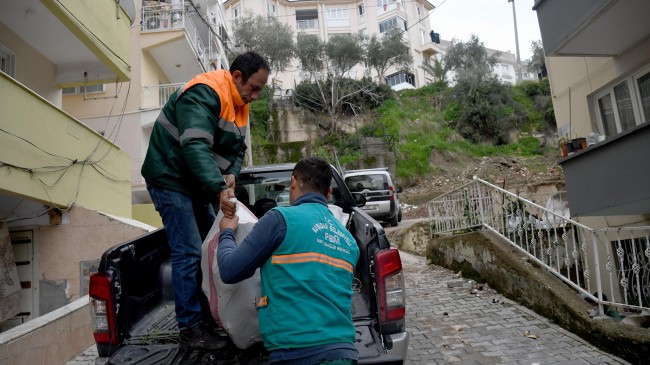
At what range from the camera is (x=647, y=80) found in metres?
5.82

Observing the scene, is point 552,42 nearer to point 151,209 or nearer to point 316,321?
point 316,321

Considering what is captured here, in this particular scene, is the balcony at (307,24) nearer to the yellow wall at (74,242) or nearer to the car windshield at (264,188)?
the yellow wall at (74,242)

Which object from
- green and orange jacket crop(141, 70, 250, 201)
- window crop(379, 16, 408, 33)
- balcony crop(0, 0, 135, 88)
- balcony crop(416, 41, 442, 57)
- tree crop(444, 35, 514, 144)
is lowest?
green and orange jacket crop(141, 70, 250, 201)

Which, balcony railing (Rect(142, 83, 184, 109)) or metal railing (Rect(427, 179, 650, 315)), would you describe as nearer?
metal railing (Rect(427, 179, 650, 315))

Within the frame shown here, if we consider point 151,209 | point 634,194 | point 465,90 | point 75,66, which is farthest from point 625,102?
point 465,90

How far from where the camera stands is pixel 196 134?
2.29 m

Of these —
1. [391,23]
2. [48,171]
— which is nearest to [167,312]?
[48,171]

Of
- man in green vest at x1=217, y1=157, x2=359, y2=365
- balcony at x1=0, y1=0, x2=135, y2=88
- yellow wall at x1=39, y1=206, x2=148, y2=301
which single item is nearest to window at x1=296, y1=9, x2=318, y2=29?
balcony at x1=0, y1=0, x2=135, y2=88

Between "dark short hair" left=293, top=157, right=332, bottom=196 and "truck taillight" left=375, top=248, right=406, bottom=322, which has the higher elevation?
"dark short hair" left=293, top=157, right=332, bottom=196

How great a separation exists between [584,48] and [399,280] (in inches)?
209

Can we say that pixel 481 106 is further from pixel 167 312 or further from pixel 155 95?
pixel 167 312

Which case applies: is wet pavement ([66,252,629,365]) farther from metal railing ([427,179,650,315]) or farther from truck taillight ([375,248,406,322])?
Result: truck taillight ([375,248,406,322])

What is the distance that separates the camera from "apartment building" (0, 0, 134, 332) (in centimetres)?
571

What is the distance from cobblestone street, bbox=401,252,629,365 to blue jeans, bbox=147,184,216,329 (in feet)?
7.32
